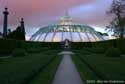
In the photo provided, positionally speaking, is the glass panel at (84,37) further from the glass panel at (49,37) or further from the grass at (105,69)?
the grass at (105,69)

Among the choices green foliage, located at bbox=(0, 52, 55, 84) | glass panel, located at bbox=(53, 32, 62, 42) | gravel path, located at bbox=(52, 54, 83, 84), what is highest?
glass panel, located at bbox=(53, 32, 62, 42)

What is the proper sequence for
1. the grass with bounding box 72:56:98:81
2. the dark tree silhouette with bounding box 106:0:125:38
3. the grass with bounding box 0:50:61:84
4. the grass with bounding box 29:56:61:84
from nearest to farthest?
the grass with bounding box 0:50:61:84 → the grass with bounding box 29:56:61:84 → the grass with bounding box 72:56:98:81 → the dark tree silhouette with bounding box 106:0:125:38

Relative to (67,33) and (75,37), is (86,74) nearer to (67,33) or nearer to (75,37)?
(75,37)

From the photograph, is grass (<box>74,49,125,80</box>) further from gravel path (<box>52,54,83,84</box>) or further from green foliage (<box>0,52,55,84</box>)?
green foliage (<box>0,52,55,84</box>)

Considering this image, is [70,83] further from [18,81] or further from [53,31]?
[53,31]

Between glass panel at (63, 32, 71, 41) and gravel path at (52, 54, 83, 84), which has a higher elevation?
glass panel at (63, 32, 71, 41)

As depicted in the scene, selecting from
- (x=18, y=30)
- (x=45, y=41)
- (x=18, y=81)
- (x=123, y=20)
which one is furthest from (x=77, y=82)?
(x=45, y=41)

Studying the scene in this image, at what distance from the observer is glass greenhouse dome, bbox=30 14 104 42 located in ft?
315

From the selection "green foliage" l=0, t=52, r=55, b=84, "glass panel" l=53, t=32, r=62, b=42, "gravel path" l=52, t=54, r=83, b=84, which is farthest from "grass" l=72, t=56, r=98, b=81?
"glass panel" l=53, t=32, r=62, b=42

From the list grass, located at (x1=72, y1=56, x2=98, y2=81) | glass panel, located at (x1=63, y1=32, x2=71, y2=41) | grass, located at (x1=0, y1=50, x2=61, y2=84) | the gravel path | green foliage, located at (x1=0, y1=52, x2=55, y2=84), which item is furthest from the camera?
glass panel, located at (x1=63, y1=32, x2=71, y2=41)

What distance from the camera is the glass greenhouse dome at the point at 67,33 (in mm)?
95875

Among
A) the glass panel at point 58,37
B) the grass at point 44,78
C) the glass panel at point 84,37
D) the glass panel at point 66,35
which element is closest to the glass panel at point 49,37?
the glass panel at point 58,37

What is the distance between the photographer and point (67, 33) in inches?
3971

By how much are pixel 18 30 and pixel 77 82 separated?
183ft
